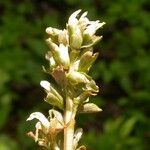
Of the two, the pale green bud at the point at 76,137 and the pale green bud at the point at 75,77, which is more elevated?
the pale green bud at the point at 75,77

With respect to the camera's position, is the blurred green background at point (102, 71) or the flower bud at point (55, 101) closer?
the flower bud at point (55, 101)

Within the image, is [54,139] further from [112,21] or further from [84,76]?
[112,21]

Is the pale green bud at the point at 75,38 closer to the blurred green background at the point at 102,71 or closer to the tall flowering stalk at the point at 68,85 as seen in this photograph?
the tall flowering stalk at the point at 68,85

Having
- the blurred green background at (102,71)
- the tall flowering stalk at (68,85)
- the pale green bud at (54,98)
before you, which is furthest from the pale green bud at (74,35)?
the blurred green background at (102,71)

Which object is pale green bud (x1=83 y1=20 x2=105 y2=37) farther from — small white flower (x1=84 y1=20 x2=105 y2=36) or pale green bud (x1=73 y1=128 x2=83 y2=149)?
pale green bud (x1=73 y1=128 x2=83 y2=149)

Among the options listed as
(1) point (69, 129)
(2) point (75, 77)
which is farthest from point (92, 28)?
(1) point (69, 129)

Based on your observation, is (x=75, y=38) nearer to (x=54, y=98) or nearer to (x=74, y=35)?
(x=74, y=35)

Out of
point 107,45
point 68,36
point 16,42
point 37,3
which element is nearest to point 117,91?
point 107,45

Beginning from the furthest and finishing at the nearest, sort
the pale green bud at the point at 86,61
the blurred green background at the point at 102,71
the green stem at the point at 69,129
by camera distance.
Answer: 1. the blurred green background at the point at 102,71
2. the pale green bud at the point at 86,61
3. the green stem at the point at 69,129

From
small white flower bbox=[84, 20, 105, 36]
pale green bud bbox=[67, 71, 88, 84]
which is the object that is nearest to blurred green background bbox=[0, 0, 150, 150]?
small white flower bbox=[84, 20, 105, 36]
